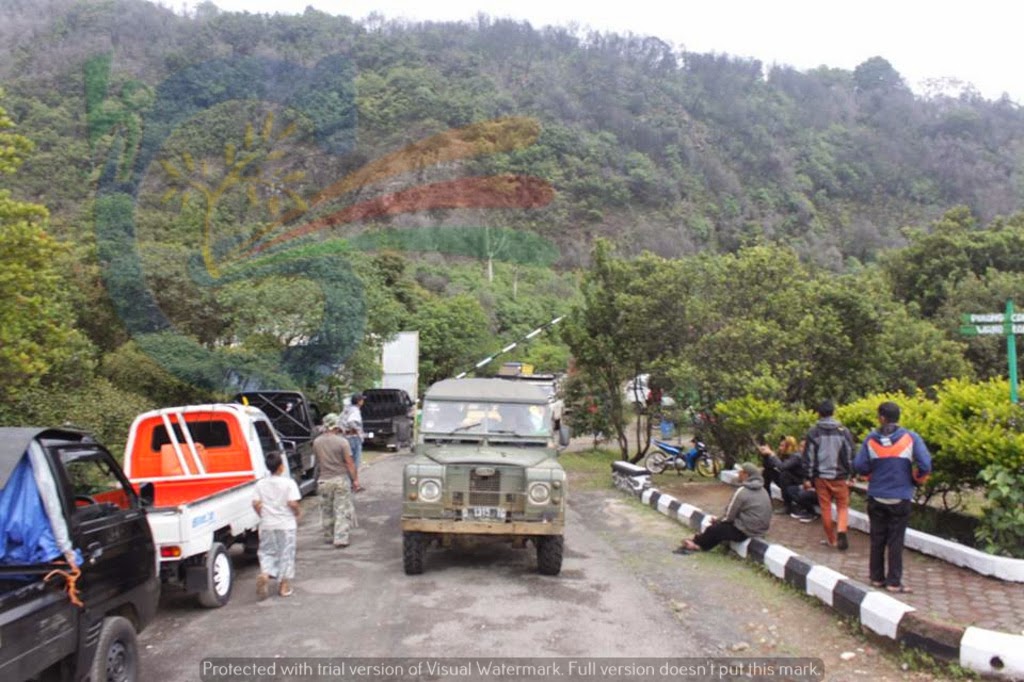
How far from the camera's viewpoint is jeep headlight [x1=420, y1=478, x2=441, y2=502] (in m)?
8.27

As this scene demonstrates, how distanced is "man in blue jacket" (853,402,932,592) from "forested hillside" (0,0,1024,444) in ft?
25.6

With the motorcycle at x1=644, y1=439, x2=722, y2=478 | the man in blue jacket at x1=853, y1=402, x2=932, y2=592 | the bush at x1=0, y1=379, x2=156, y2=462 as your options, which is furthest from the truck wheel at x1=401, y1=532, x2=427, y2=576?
the motorcycle at x1=644, y1=439, x2=722, y2=478

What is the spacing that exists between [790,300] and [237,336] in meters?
12.1

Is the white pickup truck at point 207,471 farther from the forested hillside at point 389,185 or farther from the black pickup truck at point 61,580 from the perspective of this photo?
the forested hillside at point 389,185

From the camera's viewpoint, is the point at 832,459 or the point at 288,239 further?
the point at 288,239

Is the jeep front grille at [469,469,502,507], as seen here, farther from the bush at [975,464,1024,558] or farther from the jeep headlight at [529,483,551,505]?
the bush at [975,464,1024,558]

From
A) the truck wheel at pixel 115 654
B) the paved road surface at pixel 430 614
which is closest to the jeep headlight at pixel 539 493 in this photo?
the paved road surface at pixel 430 614

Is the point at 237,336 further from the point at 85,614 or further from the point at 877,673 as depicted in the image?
the point at 877,673

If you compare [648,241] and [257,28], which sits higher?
[257,28]

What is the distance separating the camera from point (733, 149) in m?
106

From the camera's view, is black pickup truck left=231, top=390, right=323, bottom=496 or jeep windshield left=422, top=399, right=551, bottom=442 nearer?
jeep windshield left=422, top=399, right=551, bottom=442

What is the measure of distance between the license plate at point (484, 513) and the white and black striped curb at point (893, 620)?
113 inches

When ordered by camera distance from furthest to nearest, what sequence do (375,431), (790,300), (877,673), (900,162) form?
(900,162) < (375,431) < (790,300) < (877,673)

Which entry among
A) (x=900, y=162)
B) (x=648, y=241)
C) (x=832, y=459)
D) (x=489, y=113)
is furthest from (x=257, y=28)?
(x=832, y=459)
